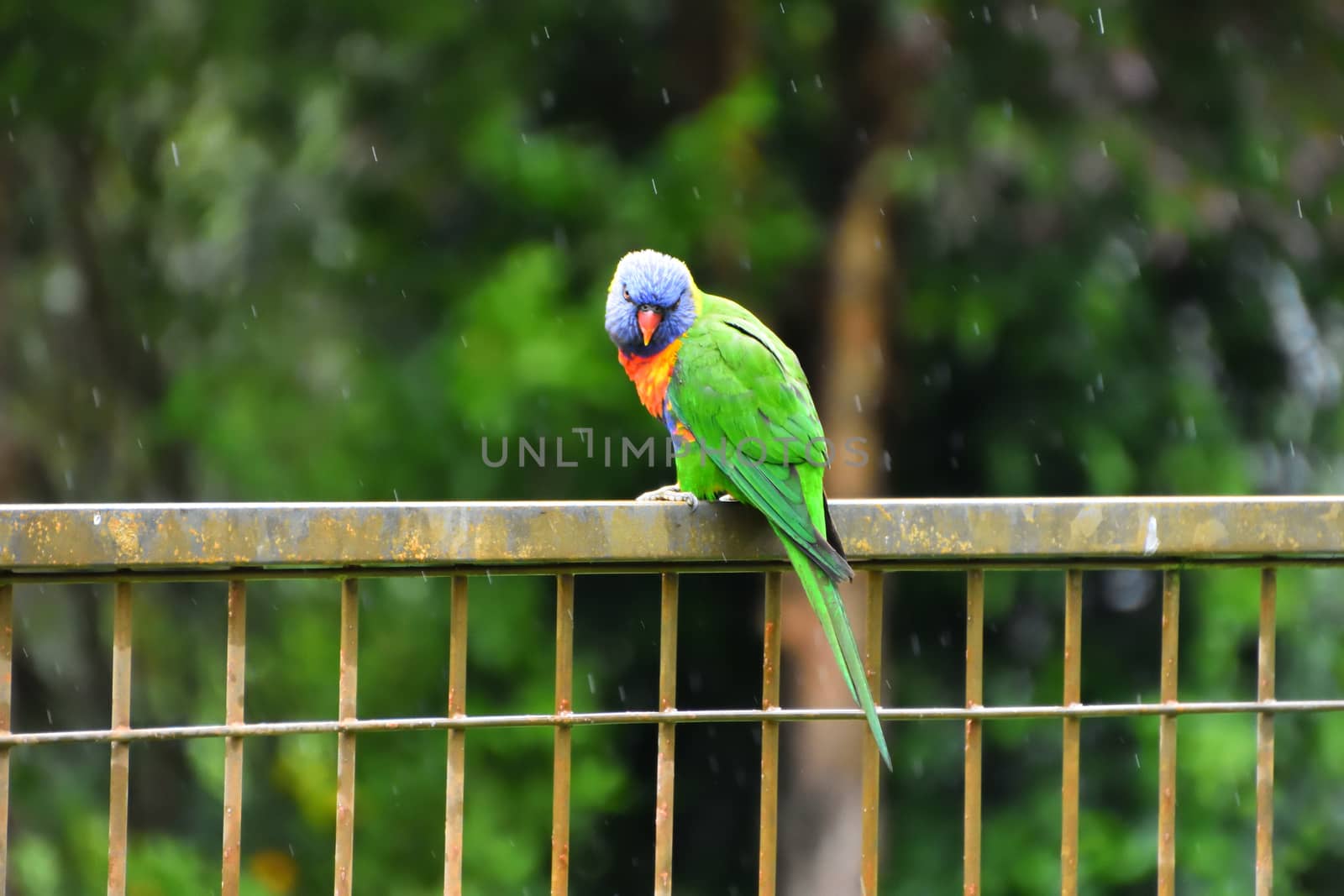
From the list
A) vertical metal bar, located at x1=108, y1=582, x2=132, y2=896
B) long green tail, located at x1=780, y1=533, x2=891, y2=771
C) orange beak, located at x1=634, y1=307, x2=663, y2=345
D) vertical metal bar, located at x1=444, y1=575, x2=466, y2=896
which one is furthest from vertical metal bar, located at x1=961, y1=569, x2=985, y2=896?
orange beak, located at x1=634, y1=307, x2=663, y2=345

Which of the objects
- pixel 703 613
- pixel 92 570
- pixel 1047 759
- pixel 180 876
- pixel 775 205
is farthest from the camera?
pixel 703 613

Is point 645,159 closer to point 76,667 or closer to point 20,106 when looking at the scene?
point 20,106

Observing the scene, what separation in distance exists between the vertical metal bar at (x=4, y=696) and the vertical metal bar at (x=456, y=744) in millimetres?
538

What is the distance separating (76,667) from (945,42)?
419 centimetres

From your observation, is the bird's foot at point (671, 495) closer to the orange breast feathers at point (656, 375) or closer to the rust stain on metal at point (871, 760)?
the orange breast feathers at point (656, 375)

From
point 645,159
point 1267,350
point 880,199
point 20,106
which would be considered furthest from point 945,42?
point 20,106

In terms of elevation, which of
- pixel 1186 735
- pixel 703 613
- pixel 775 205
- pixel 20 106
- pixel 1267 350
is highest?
pixel 20 106

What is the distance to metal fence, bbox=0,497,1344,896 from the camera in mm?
1755

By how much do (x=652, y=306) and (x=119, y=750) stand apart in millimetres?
2024

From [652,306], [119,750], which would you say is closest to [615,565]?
[119,750]

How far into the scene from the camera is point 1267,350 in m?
5.84

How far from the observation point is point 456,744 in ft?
6.08

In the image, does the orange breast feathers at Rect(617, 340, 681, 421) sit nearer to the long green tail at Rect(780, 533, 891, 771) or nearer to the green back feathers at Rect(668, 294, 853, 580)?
the green back feathers at Rect(668, 294, 853, 580)

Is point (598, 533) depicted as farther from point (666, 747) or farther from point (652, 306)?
point (652, 306)
